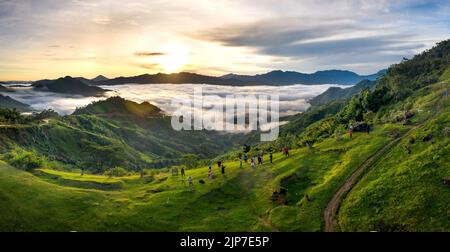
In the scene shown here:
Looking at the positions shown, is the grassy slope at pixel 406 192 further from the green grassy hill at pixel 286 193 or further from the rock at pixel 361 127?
the rock at pixel 361 127

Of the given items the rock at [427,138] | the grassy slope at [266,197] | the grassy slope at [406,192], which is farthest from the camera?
the rock at [427,138]

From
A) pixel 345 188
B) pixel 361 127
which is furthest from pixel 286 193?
pixel 361 127

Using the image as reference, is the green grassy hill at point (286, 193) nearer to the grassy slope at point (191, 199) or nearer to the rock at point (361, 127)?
the grassy slope at point (191, 199)

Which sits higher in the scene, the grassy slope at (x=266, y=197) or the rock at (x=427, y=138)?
the rock at (x=427, y=138)

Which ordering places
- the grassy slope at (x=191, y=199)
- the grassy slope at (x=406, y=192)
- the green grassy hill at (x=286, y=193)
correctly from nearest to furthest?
the grassy slope at (x=406, y=192), the green grassy hill at (x=286, y=193), the grassy slope at (x=191, y=199)

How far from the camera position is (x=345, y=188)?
240 ft

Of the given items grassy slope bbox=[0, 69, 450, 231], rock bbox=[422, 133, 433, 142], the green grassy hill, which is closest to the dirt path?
the green grassy hill

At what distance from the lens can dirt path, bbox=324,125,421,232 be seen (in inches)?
2547

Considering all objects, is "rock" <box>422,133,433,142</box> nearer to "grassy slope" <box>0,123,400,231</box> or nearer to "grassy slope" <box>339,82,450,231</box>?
"grassy slope" <box>339,82,450,231</box>

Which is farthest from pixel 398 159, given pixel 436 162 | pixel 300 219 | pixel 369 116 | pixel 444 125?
pixel 369 116

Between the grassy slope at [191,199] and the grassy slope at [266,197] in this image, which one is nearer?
the grassy slope at [266,197]

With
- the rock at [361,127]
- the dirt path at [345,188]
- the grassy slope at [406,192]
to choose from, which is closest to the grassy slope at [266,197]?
the grassy slope at [406,192]

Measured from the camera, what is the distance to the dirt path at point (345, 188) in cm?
6469

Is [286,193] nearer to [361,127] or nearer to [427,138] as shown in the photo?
[427,138]
